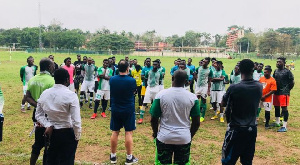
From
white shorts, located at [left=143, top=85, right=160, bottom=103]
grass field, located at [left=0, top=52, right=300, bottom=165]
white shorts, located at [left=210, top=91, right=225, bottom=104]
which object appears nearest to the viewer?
grass field, located at [left=0, top=52, right=300, bottom=165]

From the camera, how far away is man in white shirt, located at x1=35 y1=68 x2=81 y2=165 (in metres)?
3.78

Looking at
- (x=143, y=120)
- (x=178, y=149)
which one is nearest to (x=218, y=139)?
(x=143, y=120)

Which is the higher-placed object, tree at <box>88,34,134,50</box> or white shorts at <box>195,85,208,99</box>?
tree at <box>88,34,134,50</box>

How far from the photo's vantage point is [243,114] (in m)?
4.21

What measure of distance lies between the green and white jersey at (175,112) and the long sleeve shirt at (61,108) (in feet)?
3.78

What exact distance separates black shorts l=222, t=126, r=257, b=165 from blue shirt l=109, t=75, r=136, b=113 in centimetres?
218

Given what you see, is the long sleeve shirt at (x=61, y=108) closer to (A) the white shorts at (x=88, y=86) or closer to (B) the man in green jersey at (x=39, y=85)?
(B) the man in green jersey at (x=39, y=85)

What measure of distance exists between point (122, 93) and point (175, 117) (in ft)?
6.33

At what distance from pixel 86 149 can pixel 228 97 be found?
3.91 meters

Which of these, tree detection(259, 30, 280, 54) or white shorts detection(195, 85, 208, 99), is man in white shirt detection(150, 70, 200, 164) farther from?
tree detection(259, 30, 280, 54)

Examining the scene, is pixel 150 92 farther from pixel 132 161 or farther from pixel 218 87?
pixel 132 161

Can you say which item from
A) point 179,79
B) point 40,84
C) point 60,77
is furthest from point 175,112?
point 40,84

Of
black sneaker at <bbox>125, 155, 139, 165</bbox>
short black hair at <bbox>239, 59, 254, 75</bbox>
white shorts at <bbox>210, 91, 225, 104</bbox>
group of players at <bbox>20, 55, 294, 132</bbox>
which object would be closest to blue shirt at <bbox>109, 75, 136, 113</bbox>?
black sneaker at <bbox>125, 155, 139, 165</bbox>

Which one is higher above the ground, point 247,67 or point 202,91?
point 247,67
